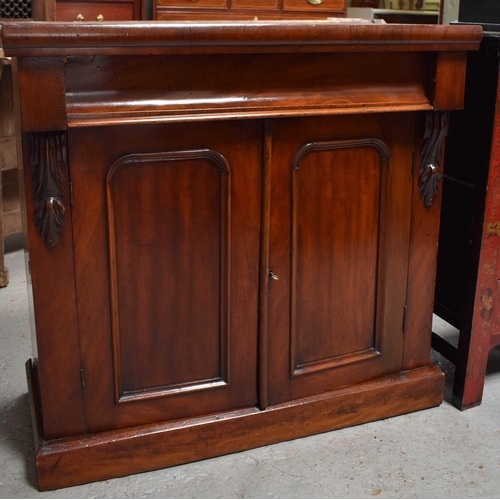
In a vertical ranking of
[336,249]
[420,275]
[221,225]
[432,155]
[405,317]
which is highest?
[432,155]

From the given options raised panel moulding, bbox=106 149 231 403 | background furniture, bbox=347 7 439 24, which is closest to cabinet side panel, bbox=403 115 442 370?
raised panel moulding, bbox=106 149 231 403

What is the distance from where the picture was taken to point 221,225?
1.88m

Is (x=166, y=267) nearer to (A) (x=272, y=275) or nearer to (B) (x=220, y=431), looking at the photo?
(A) (x=272, y=275)

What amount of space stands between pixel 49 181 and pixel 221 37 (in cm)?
50

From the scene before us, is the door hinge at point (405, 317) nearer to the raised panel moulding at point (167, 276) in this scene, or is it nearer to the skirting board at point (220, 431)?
the skirting board at point (220, 431)

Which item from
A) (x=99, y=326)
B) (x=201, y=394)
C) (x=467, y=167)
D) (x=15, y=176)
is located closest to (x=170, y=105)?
(x=99, y=326)

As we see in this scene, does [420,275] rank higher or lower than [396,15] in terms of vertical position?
lower

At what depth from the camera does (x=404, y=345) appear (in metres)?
2.21

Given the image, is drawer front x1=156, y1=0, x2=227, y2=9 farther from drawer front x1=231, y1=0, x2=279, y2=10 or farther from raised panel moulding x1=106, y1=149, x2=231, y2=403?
raised panel moulding x1=106, y1=149, x2=231, y2=403

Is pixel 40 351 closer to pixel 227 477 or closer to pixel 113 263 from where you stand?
pixel 113 263

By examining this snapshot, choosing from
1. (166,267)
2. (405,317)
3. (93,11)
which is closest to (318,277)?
(405,317)

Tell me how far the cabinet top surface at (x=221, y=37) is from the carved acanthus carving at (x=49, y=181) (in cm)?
20

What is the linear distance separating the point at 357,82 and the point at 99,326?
890mm

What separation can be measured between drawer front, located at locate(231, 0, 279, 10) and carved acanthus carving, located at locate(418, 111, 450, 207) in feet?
8.42
